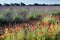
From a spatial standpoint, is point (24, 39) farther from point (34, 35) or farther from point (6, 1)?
point (6, 1)

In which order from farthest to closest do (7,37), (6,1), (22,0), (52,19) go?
(22,0)
(6,1)
(52,19)
(7,37)

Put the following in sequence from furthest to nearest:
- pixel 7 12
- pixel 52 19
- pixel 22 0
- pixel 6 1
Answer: pixel 22 0 < pixel 6 1 < pixel 7 12 < pixel 52 19

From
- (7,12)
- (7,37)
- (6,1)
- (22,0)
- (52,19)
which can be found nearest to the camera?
(7,37)

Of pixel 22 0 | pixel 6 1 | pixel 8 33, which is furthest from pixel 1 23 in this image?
pixel 22 0

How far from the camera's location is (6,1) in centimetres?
1694

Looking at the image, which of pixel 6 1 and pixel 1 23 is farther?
pixel 6 1

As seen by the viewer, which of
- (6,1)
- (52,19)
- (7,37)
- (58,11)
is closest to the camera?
(7,37)

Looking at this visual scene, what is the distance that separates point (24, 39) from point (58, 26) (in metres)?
1.04

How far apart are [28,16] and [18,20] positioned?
0.55 m

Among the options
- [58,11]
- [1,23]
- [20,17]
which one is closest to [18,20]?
[20,17]

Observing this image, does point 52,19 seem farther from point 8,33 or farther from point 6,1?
point 6,1

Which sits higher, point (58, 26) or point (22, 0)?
point (58, 26)

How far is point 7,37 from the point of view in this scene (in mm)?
6773

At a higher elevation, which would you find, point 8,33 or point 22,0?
point 8,33
